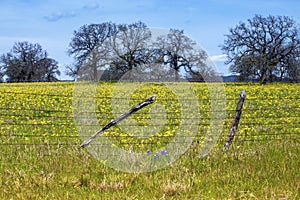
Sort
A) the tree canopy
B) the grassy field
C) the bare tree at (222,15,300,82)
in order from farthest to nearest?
the bare tree at (222,15,300,82) < the tree canopy < the grassy field

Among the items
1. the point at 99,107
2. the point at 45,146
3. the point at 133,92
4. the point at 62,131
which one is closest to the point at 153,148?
the point at 45,146

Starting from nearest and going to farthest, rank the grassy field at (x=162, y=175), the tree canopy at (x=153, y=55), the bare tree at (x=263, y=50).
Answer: the grassy field at (x=162, y=175), the tree canopy at (x=153, y=55), the bare tree at (x=263, y=50)

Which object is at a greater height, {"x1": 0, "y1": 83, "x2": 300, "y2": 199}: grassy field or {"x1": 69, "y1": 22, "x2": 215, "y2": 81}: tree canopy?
{"x1": 69, "y1": 22, "x2": 215, "y2": 81}: tree canopy

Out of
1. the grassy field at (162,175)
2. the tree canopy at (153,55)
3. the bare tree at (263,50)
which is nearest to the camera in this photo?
the grassy field at (162,175)

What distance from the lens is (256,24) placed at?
47594 millimetres

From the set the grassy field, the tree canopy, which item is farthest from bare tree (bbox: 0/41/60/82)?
the grassy field

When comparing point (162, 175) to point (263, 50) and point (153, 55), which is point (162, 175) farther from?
point (263, 50)

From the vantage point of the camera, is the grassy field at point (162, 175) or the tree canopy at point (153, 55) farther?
the tree canopy at point (153, 55)

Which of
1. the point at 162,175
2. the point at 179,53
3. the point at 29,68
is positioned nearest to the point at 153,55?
the point at 179,53

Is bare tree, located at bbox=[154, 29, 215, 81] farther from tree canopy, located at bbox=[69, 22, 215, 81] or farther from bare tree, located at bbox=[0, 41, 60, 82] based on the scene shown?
bare tree, located at bbox=[0, 41, 60, 82]

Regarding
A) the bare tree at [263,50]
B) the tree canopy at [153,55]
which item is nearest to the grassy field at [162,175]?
the tree canopy at [153,55]

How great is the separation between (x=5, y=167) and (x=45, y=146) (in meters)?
1.24

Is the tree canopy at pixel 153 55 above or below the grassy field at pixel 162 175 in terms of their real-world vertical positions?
above

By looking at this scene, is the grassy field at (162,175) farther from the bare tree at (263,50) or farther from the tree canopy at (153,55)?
the bare tree at (263,50)
